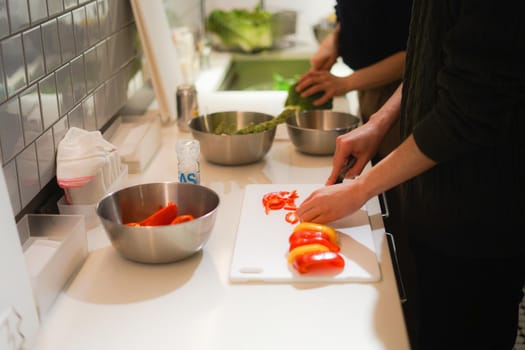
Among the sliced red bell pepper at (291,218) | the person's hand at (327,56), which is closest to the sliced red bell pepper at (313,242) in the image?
the sliced red bell pepper at (291,218)

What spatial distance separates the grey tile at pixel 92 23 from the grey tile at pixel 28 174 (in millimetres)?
459

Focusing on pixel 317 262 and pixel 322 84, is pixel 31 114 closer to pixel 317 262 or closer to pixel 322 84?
pixel 317 262

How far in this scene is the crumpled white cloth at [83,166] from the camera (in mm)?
1411

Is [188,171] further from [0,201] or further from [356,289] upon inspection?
[0,201]

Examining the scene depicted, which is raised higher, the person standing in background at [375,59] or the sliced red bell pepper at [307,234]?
the person standing in background at [375,59]

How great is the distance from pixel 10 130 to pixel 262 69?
231 centimetres

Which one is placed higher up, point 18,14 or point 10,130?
point 18,14

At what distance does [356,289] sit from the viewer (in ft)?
3.94

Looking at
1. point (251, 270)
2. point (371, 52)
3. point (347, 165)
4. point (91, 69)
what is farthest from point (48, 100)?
point (371, 52)

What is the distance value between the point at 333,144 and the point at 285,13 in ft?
5.96

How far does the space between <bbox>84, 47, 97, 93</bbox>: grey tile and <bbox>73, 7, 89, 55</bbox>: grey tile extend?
0.09 ft

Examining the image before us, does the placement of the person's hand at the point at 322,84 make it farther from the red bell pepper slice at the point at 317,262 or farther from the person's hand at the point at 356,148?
the red bell pepper slice at the point at 317,262

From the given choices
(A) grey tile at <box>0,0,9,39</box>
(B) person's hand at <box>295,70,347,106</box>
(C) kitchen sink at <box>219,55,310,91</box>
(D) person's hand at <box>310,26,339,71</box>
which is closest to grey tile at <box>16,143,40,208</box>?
(A) grey tile at <box>0,0,9,39</box>

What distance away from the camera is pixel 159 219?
4.30 ft
